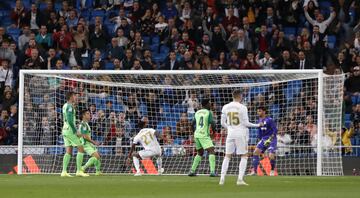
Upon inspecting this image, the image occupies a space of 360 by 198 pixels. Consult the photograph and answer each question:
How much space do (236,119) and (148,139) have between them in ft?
19.6

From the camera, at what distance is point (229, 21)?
32375 mm

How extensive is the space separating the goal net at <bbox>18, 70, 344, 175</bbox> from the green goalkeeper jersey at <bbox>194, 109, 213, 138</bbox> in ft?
6.78

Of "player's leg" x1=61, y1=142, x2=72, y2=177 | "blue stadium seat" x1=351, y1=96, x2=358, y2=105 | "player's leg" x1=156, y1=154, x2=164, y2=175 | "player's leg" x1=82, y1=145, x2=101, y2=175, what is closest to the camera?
"player's leg" x1=61, y1=142, x2=72, y2=177

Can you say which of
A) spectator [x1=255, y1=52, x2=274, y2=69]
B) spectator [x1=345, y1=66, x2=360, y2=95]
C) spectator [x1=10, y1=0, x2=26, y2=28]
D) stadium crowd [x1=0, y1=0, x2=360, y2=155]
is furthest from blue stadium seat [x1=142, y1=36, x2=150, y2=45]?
spectator [x1=345, y1=66, x2=360, y2=95]

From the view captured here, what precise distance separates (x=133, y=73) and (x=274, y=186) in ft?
26.2

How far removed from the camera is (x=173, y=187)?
1989cm

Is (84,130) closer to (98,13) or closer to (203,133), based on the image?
(203,133)

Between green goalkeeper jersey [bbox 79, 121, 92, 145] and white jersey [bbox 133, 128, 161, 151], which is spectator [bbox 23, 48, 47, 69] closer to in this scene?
white jersey [bbox 133, 128, 161, 151]

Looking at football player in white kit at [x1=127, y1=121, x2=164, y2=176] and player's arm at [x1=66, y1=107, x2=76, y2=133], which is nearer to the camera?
player's arm at [x1=66, y1=107, x2=76, y2=133]

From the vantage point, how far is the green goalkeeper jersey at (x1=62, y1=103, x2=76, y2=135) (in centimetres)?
2427

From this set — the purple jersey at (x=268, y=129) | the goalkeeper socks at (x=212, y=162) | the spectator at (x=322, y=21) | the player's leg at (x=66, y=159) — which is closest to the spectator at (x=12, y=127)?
the player's leg at (x=66, y=159)

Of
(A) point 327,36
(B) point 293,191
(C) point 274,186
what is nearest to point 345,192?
(B) point 293,191

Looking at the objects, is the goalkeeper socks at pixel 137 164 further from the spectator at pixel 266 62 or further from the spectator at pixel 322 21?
the spectator at pixel 322 21

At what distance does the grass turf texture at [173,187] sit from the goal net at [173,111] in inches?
131
